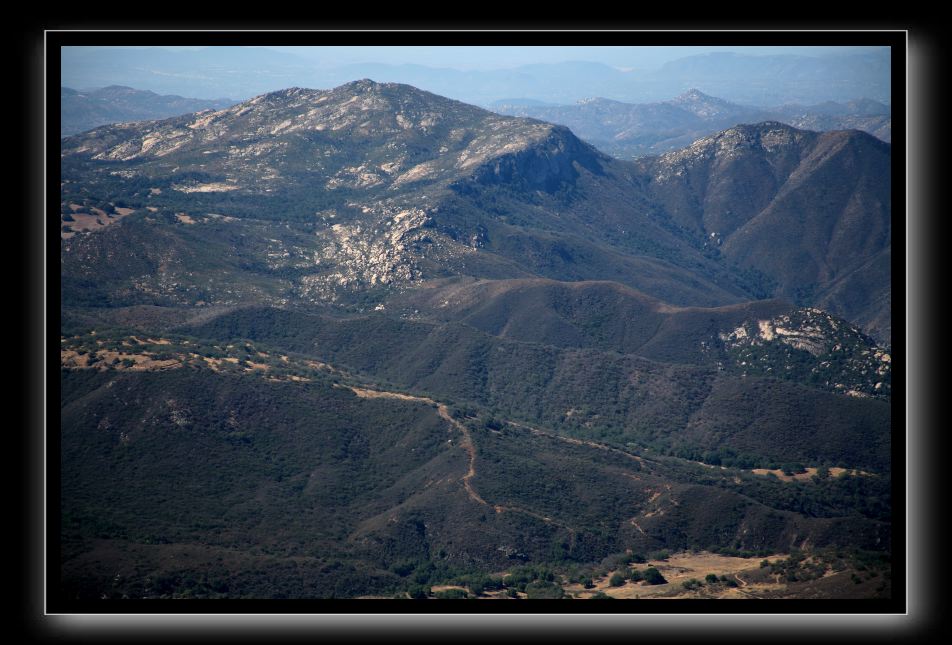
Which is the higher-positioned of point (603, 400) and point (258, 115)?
point (258, 115)

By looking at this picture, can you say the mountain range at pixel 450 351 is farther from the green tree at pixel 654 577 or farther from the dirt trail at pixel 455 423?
the green tree at pixel 654 577

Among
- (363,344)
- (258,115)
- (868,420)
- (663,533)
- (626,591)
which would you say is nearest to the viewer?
(626,591)

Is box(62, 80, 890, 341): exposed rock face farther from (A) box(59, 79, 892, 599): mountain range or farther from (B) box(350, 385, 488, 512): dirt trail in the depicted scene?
(B) box(350, 385, 488, 512): dirt trail

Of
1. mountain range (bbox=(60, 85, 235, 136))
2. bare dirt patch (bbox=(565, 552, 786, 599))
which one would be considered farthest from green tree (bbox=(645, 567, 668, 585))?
mountain range (bbox=(60, 85, 235, 136))

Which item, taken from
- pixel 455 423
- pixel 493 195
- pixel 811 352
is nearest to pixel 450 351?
pixel 455 423

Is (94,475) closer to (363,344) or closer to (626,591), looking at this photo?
(626,591)

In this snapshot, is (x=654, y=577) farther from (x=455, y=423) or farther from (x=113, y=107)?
(x=113, y=107)

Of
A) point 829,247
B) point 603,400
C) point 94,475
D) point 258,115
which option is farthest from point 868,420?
point 258,115
